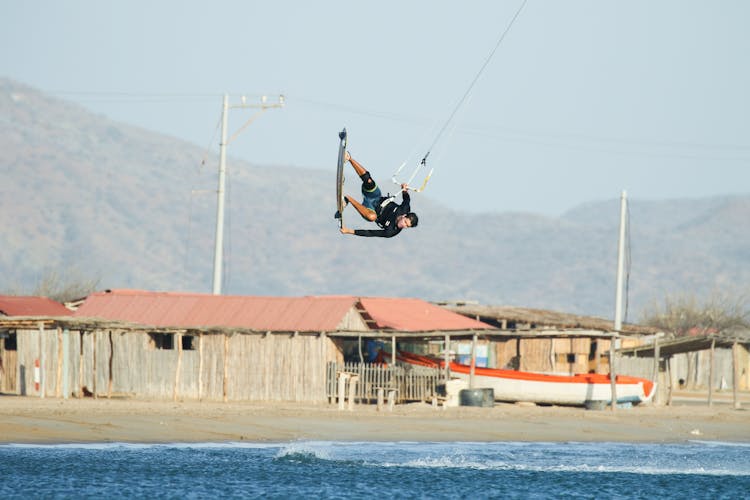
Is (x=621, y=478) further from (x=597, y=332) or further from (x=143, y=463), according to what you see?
(x=597, y=332)

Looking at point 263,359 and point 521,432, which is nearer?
point 521,432

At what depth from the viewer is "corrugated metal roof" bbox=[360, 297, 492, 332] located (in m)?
54.3

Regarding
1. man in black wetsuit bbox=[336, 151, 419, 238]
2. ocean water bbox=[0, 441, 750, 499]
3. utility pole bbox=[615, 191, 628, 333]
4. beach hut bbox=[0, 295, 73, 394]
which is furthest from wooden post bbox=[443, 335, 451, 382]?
man in black wetsuit bbox=[336, 151, 419, 238]

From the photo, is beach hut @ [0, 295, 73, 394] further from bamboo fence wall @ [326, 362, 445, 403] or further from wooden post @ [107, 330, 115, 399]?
bamboo fence wall @ [326, 362, 445, 403]

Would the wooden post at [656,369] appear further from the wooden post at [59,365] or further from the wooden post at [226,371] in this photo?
the wooden post at [59,365]

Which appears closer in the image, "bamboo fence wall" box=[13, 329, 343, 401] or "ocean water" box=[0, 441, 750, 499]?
"ocean water" box=[0, 441, 750, 499]

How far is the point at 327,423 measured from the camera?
130 ft

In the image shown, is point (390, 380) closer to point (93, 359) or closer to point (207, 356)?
point (207, 356)

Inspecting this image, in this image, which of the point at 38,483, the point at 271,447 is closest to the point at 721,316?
the point at 271,447

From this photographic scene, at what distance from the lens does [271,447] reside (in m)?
34.8

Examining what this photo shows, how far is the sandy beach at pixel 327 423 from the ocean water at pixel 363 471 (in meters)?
1.41

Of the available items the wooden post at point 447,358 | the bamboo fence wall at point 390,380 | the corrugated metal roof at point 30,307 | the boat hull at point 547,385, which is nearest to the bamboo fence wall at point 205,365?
the bamboo fence wall at point 390,380

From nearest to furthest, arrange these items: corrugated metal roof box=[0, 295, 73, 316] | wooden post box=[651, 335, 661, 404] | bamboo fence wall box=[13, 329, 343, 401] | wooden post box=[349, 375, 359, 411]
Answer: wooden post box=[349, 375, 359, 411] < bamboo fence wall box=[13, 329, 343, 401] < wooden post box=[651, 335, 661, 404] < corrugated metal roof box=[0, 295, 73, 316]

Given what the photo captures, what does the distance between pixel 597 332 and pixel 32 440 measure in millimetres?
19334
